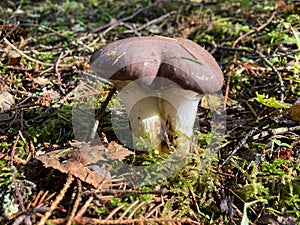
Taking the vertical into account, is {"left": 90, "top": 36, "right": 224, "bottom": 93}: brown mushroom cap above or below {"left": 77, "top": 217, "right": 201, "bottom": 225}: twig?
above

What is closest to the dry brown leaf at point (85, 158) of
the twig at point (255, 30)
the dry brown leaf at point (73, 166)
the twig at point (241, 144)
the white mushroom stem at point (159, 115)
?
the dry brown leaf at point (73, 166)

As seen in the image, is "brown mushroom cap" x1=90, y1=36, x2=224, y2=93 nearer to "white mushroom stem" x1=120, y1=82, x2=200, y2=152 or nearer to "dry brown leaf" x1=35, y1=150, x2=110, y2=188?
"white mushroom stem" x1=120, y1=82, x2=200, y2=152

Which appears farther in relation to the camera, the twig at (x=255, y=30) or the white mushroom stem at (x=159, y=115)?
the twig at (x=255, y=30)

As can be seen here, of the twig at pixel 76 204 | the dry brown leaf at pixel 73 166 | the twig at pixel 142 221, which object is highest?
the dry brown leaf at pixel 73 166

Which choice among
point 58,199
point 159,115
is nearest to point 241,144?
point 159,115

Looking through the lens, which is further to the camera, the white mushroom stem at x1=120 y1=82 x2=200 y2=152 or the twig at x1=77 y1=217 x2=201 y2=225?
the white mushroom stem at x1=120 y1=82 x2=200 y2=152

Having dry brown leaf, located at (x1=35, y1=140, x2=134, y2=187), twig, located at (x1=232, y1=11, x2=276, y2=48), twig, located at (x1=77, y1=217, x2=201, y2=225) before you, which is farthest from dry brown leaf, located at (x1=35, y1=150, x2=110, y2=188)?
twig, located at (x1=232, y1=11, x2=276, y2=48)

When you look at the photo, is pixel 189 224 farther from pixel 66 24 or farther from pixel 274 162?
pixel 66 24

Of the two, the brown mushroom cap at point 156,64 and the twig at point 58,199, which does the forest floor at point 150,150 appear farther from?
the brown mushroom cap at point 156,64
